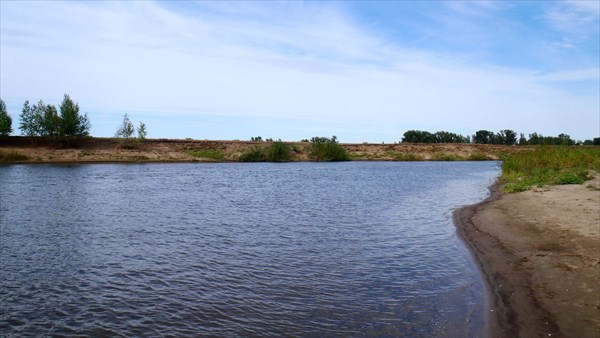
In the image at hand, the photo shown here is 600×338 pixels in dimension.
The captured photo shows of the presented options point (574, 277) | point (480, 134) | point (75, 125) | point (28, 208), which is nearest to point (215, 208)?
point (28, 208)

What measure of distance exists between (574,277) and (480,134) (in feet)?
563

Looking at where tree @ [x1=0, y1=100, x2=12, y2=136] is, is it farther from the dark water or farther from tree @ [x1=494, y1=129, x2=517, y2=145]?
tree @ [x1=494, y1=129, x2=517, y2=145]

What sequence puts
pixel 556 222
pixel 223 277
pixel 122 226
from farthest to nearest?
1. pixel 122 226
2. pixel 556 222
3. pixel 223 277

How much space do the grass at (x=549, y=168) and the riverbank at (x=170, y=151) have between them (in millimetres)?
55026

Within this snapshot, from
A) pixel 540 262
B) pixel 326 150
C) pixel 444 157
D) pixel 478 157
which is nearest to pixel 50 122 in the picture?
pixel 326 150

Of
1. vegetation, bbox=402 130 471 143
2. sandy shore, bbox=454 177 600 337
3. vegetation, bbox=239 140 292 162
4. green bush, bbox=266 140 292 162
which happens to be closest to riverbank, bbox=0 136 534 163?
vegetation, bbox=239 140 292 162

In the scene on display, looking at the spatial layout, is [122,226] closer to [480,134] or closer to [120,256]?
[120,256]

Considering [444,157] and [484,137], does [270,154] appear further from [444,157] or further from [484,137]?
[484,137]

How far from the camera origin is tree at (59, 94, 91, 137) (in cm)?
7481

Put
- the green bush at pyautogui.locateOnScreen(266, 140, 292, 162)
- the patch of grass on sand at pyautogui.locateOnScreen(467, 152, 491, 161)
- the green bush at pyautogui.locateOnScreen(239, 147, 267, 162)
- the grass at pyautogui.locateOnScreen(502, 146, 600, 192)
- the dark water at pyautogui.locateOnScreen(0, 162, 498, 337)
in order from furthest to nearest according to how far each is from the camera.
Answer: the patch of grass on sand at pyautogui.locateOnScreen(467, 152, 491, 161)
the green bush at pyautogui.locateOnScreen(266, 140, 292, 162)
the green bush at pyautogui.locateOnScreen(239, 147, 267, 162)
the grass at pyautogui.locateOnScreen(502, 146, 600, 192)
the dark water at pyautogui.locateOnScreen(0, 162, 498, 337)

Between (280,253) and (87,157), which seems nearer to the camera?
(280,253)

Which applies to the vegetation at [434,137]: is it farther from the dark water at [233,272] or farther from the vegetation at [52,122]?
→ the dark water at [233,272]

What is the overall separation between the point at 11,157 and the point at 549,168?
233 ft

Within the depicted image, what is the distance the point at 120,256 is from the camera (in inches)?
531
